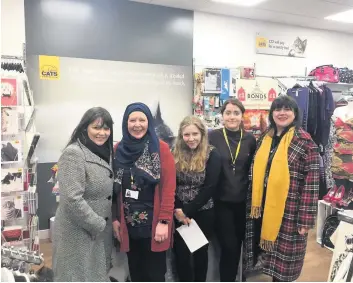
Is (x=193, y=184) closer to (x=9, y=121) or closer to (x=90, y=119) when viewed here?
(x=90, y=119)

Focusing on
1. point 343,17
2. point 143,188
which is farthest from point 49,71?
point 343,17

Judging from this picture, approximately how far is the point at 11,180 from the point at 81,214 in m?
1.07

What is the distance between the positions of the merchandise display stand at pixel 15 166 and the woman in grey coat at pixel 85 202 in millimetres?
821

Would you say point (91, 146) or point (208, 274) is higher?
point (91, 146)

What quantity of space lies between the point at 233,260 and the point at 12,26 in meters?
3.18

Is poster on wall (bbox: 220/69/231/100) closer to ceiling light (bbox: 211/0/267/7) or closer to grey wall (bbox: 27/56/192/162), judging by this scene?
grey wall (bbox: 27/56/192/162)

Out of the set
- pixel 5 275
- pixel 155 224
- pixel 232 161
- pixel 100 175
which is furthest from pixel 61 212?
pixel 232 161

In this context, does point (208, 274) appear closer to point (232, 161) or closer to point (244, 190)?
point (244, 190)

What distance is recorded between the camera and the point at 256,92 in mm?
4367

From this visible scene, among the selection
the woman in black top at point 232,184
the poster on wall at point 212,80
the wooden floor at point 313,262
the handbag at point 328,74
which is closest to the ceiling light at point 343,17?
the handbag at point 328,74

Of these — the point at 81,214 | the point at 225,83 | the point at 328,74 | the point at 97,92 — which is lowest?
the point at 81,214

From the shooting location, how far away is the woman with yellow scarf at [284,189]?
1971 millimetres

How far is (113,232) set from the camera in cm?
188

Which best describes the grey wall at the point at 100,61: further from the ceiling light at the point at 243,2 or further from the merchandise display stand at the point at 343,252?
the merchandise display stand at the point at 343,252
